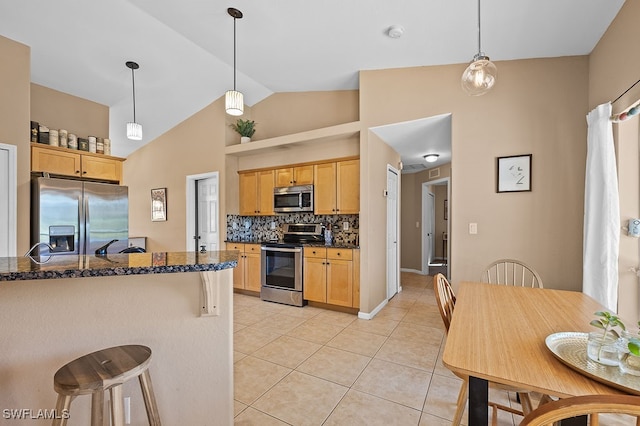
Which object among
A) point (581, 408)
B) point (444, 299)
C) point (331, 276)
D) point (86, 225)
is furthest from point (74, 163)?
point (581, 408)

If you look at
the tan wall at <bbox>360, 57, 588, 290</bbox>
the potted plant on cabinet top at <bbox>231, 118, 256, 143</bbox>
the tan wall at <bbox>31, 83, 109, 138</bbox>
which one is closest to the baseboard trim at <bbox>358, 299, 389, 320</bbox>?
the tan wall at <bbox>360, 57, 588, 290</bbox>

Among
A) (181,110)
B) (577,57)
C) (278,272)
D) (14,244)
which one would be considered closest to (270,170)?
(278,272)

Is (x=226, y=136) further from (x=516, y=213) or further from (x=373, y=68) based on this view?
(x=516, y=213)

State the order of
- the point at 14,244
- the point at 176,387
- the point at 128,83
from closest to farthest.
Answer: the point at 176,387 → the point at 14,244 → the point at 128,83

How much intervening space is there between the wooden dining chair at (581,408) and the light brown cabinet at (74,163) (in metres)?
4.78

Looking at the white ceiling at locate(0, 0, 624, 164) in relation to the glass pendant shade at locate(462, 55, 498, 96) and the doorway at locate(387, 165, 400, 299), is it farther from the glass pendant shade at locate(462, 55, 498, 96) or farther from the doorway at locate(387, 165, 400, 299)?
the glass pendant shade at locate(462, 55, 498, 96)

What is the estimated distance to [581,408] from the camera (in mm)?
691

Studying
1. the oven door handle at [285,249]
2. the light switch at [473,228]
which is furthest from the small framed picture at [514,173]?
the oven door handle at [285,249]

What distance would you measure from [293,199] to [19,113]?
3.23m

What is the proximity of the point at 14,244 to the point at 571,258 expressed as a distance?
566 centimetres

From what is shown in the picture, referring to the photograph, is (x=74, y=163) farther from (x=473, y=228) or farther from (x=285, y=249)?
(x=473, y=228)

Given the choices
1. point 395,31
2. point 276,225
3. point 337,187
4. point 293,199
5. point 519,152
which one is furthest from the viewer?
point 276,225

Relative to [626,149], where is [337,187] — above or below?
below

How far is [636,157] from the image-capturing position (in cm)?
217
